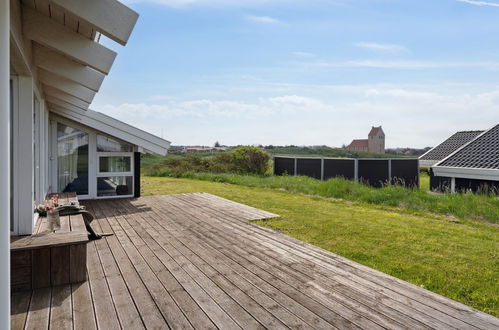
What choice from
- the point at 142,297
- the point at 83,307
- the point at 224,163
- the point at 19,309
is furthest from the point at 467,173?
the point at 224,163

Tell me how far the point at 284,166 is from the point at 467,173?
348 inches

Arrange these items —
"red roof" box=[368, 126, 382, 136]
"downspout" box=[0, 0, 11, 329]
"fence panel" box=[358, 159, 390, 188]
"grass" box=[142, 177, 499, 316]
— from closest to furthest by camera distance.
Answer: "downspout" box=[0, 0, 11, 329]
"grass" box=[142, 177, 499, 316]
"fence panel" box=[358, 159, 390, 188]
"red roof" box=[368, 126, 382, 136]

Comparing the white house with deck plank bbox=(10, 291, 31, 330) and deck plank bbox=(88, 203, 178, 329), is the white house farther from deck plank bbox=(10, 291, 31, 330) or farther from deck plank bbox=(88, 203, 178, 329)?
deck plank bbox=(88, 203, 178, 329)

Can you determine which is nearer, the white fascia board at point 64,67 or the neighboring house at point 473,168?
the white fascia board at point 64,67

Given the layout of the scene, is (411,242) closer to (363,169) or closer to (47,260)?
(47,260)

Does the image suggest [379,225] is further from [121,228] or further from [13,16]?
[13,16]

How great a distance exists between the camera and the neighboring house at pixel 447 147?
19422 millimetres

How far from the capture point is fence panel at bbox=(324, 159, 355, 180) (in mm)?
15831

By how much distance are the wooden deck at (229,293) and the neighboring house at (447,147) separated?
17548mm

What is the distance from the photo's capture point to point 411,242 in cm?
504

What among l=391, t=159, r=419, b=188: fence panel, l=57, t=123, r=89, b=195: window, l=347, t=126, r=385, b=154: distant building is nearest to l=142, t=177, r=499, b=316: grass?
l=57, t=123, r=89, b=195: window

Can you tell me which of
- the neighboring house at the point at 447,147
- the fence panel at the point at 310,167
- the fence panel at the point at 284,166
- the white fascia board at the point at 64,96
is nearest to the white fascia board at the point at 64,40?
the white fascia board at the point at 64,96

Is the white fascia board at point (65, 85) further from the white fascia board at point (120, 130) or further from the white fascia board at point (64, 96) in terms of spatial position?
the white fascia board at point (120, 130)

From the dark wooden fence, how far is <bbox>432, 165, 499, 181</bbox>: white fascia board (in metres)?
4.70
